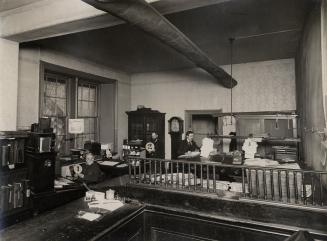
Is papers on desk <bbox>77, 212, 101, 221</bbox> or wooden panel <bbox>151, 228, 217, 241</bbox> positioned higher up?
papers on desk <bbox>77, 212, 101, 221</bbox>

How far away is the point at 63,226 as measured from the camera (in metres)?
2.47

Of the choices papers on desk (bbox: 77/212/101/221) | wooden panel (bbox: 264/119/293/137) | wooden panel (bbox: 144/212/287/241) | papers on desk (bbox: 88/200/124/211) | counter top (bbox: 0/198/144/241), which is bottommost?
Answer: wooden panel (bbox: 144/212/287/241)

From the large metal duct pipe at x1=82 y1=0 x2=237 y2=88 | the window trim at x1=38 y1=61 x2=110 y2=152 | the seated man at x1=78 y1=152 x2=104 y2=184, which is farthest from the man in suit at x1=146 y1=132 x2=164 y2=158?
the large metal duct pipe at x1=82 y1=0 x2=237 y2=88

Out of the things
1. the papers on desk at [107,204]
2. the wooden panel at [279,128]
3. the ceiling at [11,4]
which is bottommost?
the papers on desk at [107,204]

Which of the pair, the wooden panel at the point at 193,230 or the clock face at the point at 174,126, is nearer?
the wooden panel at the point at 193,230

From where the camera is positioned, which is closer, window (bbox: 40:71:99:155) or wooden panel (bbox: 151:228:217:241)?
wooden panel (bbox: 151:228:217:241)

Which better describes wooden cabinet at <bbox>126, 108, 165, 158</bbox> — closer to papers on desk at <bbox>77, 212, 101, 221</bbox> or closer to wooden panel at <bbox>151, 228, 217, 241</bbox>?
wooden panel at <bbox>151, 228, 217, 241</bbox>

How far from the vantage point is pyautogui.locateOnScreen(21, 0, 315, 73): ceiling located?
3877 mm

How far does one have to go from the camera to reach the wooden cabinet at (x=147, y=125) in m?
8.06

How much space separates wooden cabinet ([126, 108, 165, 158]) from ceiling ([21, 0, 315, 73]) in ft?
5.02

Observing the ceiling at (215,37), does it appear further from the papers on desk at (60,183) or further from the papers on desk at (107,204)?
the papers on desk at (107,204)

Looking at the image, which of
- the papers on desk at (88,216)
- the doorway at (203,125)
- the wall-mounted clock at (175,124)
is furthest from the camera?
the doorway at (203,125)

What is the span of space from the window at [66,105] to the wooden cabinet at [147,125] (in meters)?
1.36

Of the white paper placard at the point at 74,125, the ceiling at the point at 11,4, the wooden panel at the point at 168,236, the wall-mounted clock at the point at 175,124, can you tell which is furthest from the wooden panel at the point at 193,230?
the wall-mounted clock at the point at 175,124
